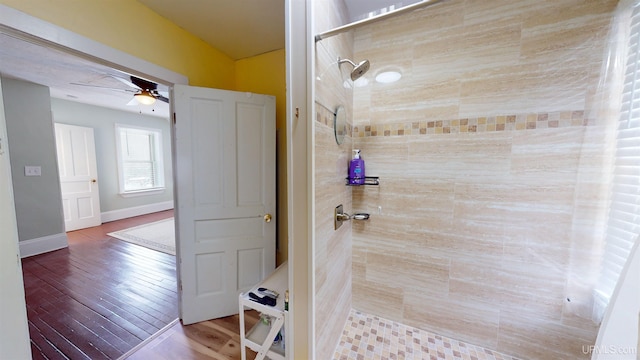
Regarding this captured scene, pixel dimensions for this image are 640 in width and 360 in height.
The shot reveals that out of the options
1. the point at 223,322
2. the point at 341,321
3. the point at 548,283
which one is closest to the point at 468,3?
the point at 548,283

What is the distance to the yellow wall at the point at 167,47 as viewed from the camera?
1.16 m

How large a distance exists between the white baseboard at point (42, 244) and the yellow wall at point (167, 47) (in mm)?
3373

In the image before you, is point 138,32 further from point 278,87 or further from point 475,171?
point 475,171

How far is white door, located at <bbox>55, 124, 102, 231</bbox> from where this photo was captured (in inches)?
146

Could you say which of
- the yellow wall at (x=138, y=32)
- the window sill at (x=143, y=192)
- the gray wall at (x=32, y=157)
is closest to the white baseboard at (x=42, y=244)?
the gray wall at (x=32, y=157)

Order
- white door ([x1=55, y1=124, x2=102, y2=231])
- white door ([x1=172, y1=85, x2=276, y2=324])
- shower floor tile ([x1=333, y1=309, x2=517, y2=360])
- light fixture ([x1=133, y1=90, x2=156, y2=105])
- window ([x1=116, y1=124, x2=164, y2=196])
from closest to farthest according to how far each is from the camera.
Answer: shower floor tile ([x1=333, y1=309, x2=517, y2=360])
white door ([x1=172, y1=85, x2=276, y2=324])
light fixture ([x1=133, y1=90, x2=156, y2=105])
white door ([x1=55, y1=124, x2=102, y2=231])
window ([x1=116, y1=124, x2=164, y2=196])

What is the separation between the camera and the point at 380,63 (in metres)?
1.57

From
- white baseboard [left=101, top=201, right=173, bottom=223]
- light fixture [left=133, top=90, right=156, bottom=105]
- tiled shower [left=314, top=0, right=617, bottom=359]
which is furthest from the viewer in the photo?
white baseboard [left=101, top=201, right=173, bottom=223]

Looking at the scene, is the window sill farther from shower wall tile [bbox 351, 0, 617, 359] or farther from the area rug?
shower wall tile [bbox 351, 0, 617, 359]

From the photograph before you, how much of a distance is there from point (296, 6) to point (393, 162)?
1.11m

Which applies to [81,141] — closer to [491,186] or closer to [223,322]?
[223,322]

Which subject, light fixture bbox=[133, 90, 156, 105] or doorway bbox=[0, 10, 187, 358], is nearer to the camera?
doorway bbox=[0, 10, 187, 358]

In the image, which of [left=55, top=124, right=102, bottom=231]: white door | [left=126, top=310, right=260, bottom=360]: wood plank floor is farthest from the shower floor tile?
[left=55, top=124, right=102, bottom=231]: white door

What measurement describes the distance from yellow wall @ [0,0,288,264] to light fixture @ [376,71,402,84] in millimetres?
948
